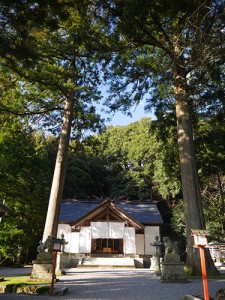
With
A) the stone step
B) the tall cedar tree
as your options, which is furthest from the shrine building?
the tall cedar tree

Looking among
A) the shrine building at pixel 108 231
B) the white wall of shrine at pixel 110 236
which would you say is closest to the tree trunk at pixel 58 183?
the shrine building at pixel 108 231

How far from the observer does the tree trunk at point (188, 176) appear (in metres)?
8.16

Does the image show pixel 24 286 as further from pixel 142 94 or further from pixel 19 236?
pixel 19 236

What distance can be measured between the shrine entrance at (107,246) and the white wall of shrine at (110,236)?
1.20 m

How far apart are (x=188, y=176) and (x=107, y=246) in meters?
11.7

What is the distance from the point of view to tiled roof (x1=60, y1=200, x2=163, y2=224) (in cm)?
1872

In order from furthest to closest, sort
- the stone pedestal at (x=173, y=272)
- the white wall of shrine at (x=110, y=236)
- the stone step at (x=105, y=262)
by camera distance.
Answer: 1. the white wall of shrine at (x=110, y=236)
2. the stone step at (x=105, y=262)
3. the stone pedestal at (x=173, y=272)

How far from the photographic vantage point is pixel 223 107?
34.3 ft

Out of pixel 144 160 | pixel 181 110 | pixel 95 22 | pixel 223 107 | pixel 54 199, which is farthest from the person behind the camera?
pixel 144 160

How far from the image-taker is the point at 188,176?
348 inches

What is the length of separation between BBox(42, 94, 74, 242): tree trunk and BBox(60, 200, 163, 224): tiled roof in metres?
10.4

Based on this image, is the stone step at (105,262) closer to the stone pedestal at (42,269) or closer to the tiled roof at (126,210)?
the tiled roof at (126,210)

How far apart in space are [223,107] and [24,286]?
353 inches

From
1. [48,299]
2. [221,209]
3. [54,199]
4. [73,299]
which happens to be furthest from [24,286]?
[221,209]
